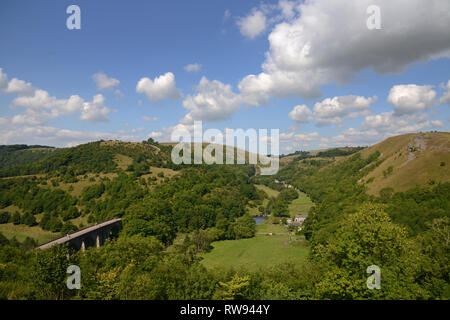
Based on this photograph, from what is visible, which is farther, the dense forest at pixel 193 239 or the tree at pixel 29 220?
the tree at pixel 29 220

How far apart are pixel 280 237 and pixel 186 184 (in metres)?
54.8

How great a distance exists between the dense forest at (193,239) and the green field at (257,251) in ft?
15.2

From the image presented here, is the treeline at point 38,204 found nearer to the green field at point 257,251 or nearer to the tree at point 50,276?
the green field at point 257,251

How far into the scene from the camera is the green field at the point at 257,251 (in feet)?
203

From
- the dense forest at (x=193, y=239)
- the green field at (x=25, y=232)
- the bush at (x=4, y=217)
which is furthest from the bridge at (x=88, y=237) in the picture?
the bush at (x=4, y=217)

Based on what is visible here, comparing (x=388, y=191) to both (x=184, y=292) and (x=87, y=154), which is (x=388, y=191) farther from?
(x=87, y=154)

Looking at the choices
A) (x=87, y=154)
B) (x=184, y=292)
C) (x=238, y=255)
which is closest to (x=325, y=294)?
(x=184, y=292)

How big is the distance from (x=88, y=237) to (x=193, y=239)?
30.0 meters

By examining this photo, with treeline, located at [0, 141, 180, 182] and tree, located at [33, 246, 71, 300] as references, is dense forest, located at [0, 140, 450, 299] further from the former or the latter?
treeline, located at [0, 141, 180, 182]

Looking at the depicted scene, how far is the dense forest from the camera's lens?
2267cm

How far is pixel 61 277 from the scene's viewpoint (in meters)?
26.7

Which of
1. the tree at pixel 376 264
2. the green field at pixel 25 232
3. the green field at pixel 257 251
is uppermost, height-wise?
the tree at pixel 376 264
